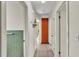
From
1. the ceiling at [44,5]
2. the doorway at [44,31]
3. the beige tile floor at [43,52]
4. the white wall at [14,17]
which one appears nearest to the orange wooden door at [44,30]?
the doorway at [44,31]

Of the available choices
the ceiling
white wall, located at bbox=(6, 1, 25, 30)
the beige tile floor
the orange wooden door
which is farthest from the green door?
the orange wooden door

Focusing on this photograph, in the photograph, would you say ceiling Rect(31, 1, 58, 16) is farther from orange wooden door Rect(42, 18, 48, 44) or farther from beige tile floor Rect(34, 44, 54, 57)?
orange wooden door Rect(42, 18, 48, 44)

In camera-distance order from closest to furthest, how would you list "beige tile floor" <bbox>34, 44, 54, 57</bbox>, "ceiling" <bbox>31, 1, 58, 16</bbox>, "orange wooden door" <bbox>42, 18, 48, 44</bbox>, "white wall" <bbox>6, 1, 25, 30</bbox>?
"white wall" <bbox>6, 1, 25, 30</bbox>, "ceiling" <bbox>31, 1, 58, 16</bbox>, "beige tile floor" <bbox>34, 44, 54, 57</bbox>, "orange wooden door" <bbox>42, 18, 48, 44</bbox>

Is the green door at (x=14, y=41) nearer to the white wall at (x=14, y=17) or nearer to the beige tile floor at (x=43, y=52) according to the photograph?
the white wall at (x=14, y=17)

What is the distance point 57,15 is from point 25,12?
1.20 meters

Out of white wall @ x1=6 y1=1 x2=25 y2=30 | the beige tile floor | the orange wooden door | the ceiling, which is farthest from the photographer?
the orange wooden door

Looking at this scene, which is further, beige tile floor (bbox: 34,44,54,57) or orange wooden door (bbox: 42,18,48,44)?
orange wooden door (bbox: 42,18,48,44)

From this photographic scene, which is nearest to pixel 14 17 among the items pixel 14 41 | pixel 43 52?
pixel 14 41

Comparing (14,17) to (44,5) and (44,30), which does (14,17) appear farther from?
(44,30)

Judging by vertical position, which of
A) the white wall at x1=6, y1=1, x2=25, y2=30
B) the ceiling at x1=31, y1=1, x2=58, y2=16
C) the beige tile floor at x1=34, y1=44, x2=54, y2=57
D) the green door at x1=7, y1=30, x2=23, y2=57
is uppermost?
the ceiling at x1=31, y1=1, x2=58, y2=16

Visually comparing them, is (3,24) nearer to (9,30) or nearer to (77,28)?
(77,28)

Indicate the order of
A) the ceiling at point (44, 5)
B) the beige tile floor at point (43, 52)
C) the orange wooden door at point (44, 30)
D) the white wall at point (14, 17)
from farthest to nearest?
the orange wooden door at point (44, 30) < the beige tile floor at point (43, 52) < the ceiling at point (44, 5) < the white wall at point (14, 17)

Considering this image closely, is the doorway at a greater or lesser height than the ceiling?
lesser

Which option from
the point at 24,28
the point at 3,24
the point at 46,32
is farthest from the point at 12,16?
the point at 46,32
